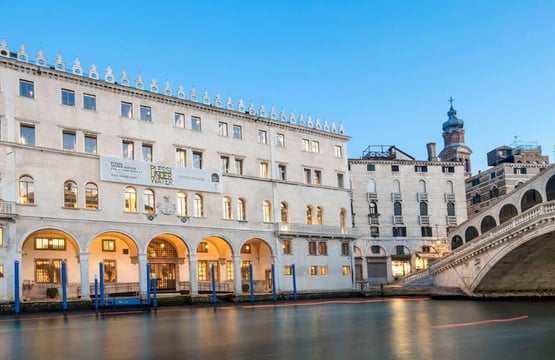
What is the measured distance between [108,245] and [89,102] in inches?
384

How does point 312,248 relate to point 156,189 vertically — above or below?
below

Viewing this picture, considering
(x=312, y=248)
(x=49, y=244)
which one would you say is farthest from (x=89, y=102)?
(x=312, y=248)

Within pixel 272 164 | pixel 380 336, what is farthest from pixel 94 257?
pixel 380 336

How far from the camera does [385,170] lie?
68000mm

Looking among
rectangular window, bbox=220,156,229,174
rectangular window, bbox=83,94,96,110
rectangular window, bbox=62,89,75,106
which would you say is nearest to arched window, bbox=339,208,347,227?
rectangular window, bbox=220,156,229,174

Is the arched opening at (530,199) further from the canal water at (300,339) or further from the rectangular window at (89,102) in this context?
the rectangular window at (89,102)

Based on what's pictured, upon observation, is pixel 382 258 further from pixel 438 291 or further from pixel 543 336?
pixel 543 336

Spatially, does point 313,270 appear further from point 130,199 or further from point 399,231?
point 399,231

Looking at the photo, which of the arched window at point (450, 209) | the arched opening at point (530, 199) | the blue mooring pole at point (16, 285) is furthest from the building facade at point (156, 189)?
the arched window at point (450, 209)

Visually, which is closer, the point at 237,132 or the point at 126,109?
the point at 126,109

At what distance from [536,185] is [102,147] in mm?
31379

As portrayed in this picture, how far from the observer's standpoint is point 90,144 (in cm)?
4019

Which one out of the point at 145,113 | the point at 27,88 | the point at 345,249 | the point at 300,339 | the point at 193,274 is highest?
the point at 27,88

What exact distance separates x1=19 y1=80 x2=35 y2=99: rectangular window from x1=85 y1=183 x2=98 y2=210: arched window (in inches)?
248
